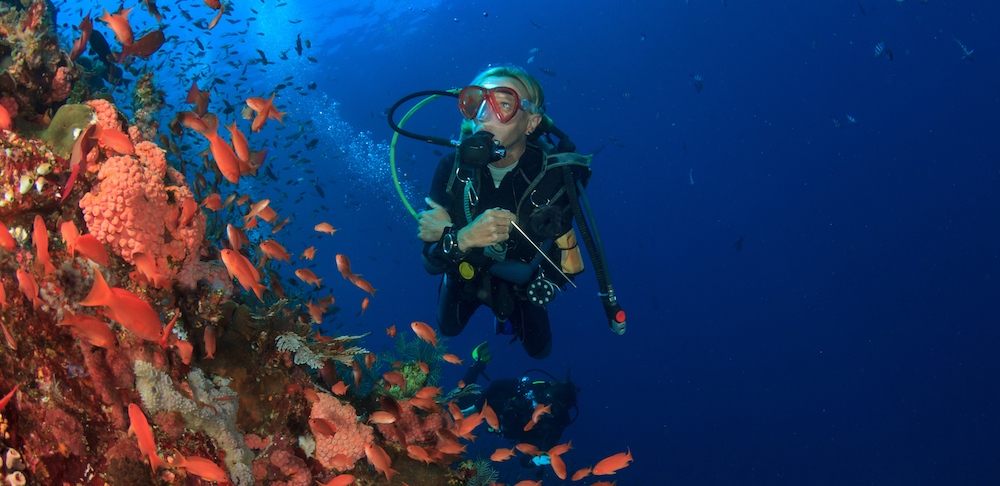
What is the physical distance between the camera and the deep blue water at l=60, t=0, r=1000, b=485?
119 ft

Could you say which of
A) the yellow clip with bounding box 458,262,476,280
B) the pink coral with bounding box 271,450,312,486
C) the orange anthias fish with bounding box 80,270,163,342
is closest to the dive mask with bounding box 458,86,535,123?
the yellow clip with bounding box 458,262,476,280

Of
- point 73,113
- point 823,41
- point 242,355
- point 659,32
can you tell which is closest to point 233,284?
point 242,355

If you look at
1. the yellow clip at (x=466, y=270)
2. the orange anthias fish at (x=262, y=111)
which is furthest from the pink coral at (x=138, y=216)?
the yellow clip at (x=466, y=270)

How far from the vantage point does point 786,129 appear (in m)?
59.9

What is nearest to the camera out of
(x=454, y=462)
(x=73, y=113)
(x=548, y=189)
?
(x=73, y=113)

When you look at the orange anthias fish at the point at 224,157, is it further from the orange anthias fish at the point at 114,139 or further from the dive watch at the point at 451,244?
the dive watch at the point at 451,244

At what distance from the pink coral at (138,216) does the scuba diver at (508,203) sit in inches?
79.6

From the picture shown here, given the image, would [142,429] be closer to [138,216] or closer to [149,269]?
[149,269]

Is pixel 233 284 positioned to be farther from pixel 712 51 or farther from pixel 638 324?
pixel 638 324

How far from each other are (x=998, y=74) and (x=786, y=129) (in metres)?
19.9

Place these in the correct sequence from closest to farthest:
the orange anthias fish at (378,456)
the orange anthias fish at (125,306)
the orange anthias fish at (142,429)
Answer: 1. the orange anthias fish at (125,306)
2. the orange anthias fish at (142,429)
3. the orange anthias fish at (378,456)

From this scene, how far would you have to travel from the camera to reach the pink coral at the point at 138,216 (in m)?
2.01

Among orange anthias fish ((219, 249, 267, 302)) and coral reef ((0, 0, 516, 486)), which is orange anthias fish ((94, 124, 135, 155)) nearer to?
coral reef ((0, 0, 516, 486))

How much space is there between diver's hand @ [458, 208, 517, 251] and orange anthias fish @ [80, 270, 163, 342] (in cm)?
235
